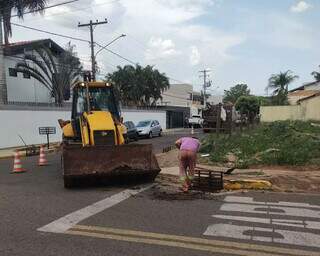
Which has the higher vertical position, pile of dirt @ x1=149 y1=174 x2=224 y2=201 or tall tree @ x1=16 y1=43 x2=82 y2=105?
tall tree @ x1=16 y1=43 x2=82 y2=105

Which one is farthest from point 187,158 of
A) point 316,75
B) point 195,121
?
point 316,75

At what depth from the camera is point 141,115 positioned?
5659 cm

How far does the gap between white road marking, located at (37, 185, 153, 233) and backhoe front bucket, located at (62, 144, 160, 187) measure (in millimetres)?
830

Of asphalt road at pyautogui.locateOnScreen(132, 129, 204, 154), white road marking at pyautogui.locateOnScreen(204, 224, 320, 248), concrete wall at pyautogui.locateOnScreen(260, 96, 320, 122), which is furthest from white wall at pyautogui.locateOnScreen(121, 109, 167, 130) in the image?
white road marking at pyautogui.locateOnScreen(204, 224, 320, 248)

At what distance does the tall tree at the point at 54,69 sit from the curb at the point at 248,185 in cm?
3400

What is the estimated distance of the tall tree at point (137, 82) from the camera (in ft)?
234

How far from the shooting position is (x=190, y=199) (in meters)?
11.4

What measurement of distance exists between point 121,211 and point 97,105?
265 inches

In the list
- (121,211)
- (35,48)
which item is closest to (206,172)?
(121,211)

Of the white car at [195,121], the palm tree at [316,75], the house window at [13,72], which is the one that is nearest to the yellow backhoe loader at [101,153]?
the house window at [13,72]

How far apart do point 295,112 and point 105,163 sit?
2154 inches

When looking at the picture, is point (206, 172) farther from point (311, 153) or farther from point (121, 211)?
point (311, 153)

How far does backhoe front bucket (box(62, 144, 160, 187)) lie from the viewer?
508 inches

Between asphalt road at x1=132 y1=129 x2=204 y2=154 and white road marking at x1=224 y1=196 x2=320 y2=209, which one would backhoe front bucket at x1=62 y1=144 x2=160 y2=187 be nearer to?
white road marking at x1=224 y1=196 x2=320 y2=209
